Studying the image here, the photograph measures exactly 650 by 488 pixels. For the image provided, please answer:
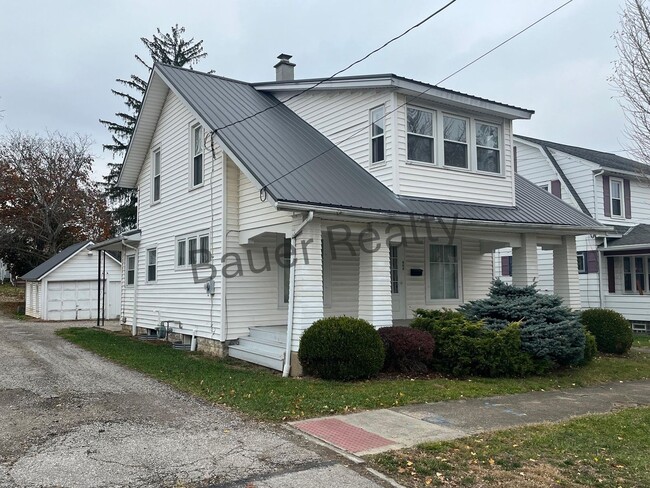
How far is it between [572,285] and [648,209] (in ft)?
37.6

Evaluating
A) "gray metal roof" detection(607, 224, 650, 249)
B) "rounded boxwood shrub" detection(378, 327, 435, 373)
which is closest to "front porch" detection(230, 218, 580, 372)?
"rounded boxwood shrub" detection(378, 327, 435, 373)

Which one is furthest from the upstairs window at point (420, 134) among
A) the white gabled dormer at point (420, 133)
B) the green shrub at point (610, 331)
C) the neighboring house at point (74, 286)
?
the neighboring house at point (74, 286)

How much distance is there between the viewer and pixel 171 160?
16.0m

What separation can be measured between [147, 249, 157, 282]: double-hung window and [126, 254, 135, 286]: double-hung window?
5.61ft

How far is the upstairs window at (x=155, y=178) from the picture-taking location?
674 inches

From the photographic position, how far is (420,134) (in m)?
13.0

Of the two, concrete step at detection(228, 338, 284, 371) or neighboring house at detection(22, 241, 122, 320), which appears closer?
concrete step at detection(228, 338, 284, 371)

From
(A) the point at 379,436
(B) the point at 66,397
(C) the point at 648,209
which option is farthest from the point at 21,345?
(C) the point at 648,209

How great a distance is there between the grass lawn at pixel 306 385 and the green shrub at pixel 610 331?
26.0 inches

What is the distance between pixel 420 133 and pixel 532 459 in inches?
343

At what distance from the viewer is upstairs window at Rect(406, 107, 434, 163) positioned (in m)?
12.9

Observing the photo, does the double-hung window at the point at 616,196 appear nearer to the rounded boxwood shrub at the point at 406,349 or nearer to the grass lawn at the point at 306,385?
the grass lawn at the point at 306,385

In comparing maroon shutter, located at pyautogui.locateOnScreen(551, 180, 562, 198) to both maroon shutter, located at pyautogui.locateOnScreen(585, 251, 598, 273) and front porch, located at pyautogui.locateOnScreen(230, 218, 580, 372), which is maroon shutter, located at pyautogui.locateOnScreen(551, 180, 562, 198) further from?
front porch, located at pyautogui.locateOnScreen(230, 218, 580, 372)

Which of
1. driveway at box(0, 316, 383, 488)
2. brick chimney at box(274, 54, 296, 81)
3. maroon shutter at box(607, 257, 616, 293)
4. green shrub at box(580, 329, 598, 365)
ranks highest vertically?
brick chimney at box(274, 54, 296, 81)
